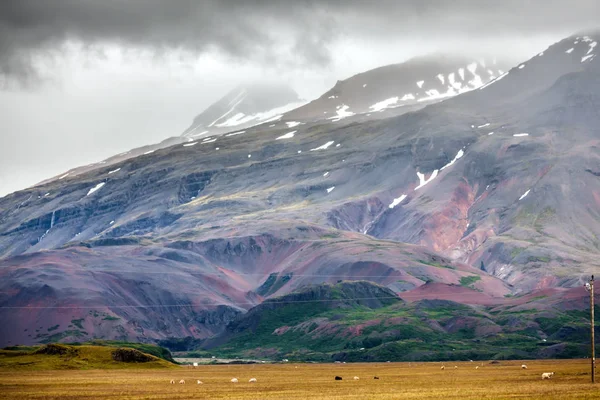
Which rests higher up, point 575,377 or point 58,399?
point 58,399

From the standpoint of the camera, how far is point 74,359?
523 ft

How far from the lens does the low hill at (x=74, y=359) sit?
15562cm

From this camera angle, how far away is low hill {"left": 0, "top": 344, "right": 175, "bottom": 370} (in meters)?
156

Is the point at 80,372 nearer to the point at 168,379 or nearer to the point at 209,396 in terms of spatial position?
the point at 168,379

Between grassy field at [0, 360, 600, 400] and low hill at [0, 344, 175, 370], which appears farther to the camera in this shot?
low hill at [0, 344, 175, 370]

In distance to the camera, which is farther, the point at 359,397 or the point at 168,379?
the point at 168,379

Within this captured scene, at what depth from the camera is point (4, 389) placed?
4294 inches

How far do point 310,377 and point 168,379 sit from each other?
59.1 ft

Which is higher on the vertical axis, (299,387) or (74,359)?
(74,359)

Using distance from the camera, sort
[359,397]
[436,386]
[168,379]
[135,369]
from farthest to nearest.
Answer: [135,369] < [168,379] < [436,386] < [359,397]

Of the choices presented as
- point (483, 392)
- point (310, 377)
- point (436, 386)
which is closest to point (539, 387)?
point (483, 392)

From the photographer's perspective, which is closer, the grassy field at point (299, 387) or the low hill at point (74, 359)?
the grassy field at point (299, 387)

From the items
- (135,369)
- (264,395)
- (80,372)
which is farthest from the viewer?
(135,369)

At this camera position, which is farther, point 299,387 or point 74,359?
point 74,359
